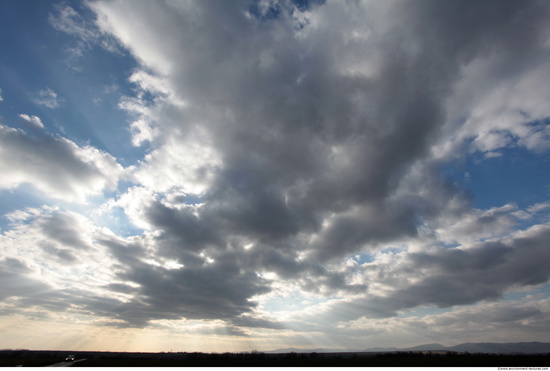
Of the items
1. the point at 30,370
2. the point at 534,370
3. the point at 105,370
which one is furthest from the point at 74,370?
the point at 534,370

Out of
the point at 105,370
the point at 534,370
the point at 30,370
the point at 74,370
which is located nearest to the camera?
the point at 534,370

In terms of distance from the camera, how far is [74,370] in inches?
3061

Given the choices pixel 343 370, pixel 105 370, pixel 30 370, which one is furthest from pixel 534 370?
pixel 30 370

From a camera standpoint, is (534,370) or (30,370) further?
(30,370)

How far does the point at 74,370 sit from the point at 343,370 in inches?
2867

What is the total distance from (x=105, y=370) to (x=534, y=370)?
256 feet

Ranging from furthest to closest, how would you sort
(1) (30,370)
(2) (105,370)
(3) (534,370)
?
(1) (30,370)
(2) (105,370)
(3) (534,370)

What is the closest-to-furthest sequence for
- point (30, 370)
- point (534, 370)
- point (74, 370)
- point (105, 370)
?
1. point (534, 370)
2. point (105, 370)
3. point (30, 370)
4. point (74, 370)

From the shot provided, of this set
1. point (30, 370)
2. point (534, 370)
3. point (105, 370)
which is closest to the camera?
point (534, 370)

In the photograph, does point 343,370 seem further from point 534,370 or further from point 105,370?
point 105,370

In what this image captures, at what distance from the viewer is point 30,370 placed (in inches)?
2623

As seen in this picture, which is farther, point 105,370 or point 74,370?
point 74,370

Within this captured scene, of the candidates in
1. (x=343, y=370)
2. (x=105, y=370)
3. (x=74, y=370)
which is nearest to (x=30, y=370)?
(x=74, y=370)

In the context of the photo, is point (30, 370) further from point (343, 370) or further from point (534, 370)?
point (534, 370)
